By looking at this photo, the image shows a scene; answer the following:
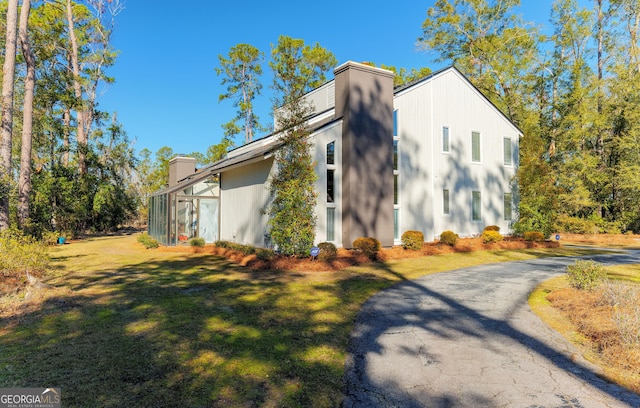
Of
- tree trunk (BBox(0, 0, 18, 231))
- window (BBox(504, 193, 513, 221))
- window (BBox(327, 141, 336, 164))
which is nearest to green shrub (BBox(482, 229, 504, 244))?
window (BBox(504, 193, 513, 221))

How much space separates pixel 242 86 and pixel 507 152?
2962cm

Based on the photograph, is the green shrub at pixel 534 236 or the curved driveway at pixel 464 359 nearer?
the curved driveway at pixel 464 359

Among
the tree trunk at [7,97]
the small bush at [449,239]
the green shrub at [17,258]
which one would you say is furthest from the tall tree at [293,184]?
the tree trunk at [7,97]

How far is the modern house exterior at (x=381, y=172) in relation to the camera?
14656 mm

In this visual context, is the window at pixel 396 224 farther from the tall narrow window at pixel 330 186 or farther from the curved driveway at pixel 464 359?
the curved driveway at pixel 464 359

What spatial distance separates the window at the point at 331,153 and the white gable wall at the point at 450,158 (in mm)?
4074

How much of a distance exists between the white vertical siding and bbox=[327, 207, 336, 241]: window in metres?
2.70

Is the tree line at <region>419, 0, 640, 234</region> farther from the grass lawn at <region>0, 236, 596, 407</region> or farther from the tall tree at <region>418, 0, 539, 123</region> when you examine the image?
the grass lawn at <region>0, 236, 596, 407</region>

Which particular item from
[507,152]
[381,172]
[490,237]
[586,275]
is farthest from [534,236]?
[586,275]

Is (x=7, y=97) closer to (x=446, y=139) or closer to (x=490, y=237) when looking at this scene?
(x=446, y=139)

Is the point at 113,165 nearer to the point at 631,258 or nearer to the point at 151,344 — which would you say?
the point at 151,344

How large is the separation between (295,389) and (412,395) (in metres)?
1.27

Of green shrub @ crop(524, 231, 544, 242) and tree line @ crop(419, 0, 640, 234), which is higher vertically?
tree line @ crop(419, 0, 640, 234)

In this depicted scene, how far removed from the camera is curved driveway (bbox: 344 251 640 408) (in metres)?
3.50
